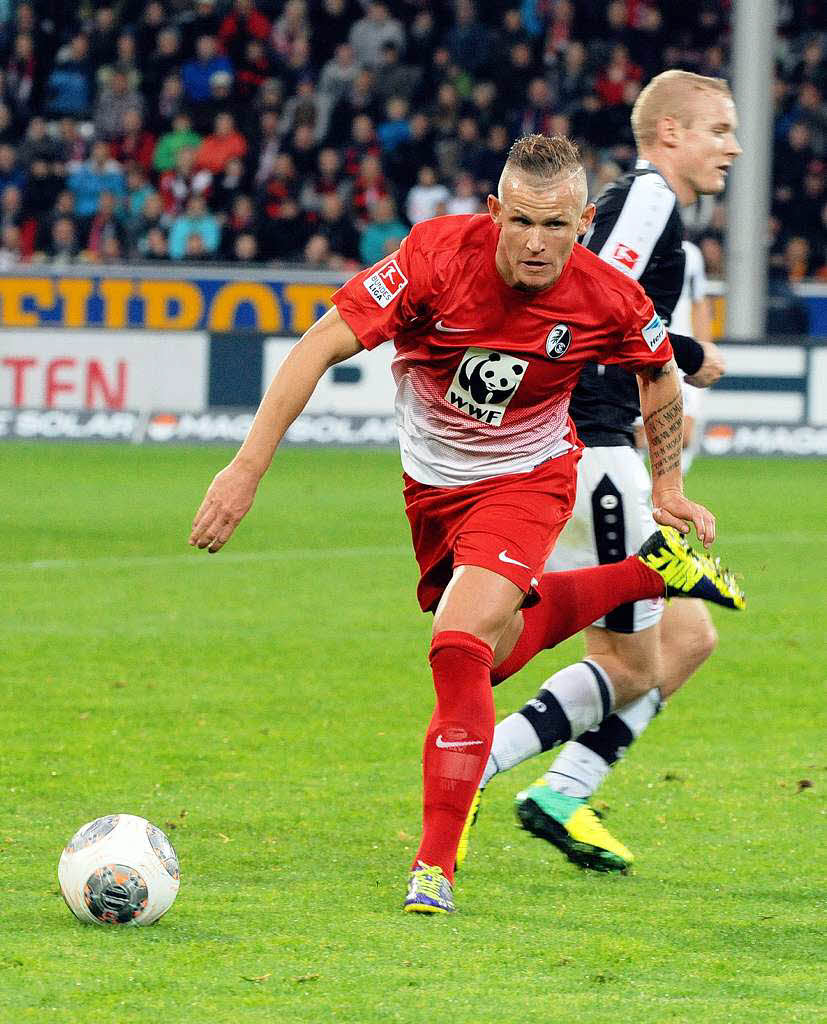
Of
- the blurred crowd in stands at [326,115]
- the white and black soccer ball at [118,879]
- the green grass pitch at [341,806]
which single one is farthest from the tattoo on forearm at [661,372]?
the blurred crowd in stands at [326,115]

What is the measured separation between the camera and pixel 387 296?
4.56 m

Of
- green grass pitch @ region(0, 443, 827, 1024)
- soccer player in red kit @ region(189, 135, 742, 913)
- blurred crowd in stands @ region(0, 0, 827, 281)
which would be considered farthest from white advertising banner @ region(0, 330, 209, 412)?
soccer player in red kit @ region(189, 135, 742, 913)

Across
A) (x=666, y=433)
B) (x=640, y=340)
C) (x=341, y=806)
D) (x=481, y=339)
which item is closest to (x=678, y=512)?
(x=666, y=433)

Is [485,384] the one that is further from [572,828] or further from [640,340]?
[572,828]

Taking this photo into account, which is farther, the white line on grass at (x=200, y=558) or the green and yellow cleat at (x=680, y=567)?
the white line on grass at (x=200, y=558)

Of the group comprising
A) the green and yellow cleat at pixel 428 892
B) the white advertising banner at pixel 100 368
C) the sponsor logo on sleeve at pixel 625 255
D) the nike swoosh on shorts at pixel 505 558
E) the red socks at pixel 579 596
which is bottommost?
the white advertising banner at pixel 100 368

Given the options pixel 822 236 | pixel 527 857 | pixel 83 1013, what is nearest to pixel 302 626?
pixel 527 857

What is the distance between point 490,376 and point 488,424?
15 centimetres

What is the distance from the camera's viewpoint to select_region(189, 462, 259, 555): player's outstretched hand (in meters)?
4.33

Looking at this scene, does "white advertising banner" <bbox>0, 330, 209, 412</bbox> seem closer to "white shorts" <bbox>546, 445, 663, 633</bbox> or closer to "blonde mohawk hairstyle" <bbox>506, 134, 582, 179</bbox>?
"white shorts" <bbox>546, 445, 663, 633</bbox>

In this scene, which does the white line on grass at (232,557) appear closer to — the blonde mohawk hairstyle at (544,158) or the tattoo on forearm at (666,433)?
the tattoo on forearm at (666,433)

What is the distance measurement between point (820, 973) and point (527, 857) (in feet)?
4.46

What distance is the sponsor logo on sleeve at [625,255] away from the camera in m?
5.36

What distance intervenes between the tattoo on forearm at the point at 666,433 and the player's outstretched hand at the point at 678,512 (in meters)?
0.07
